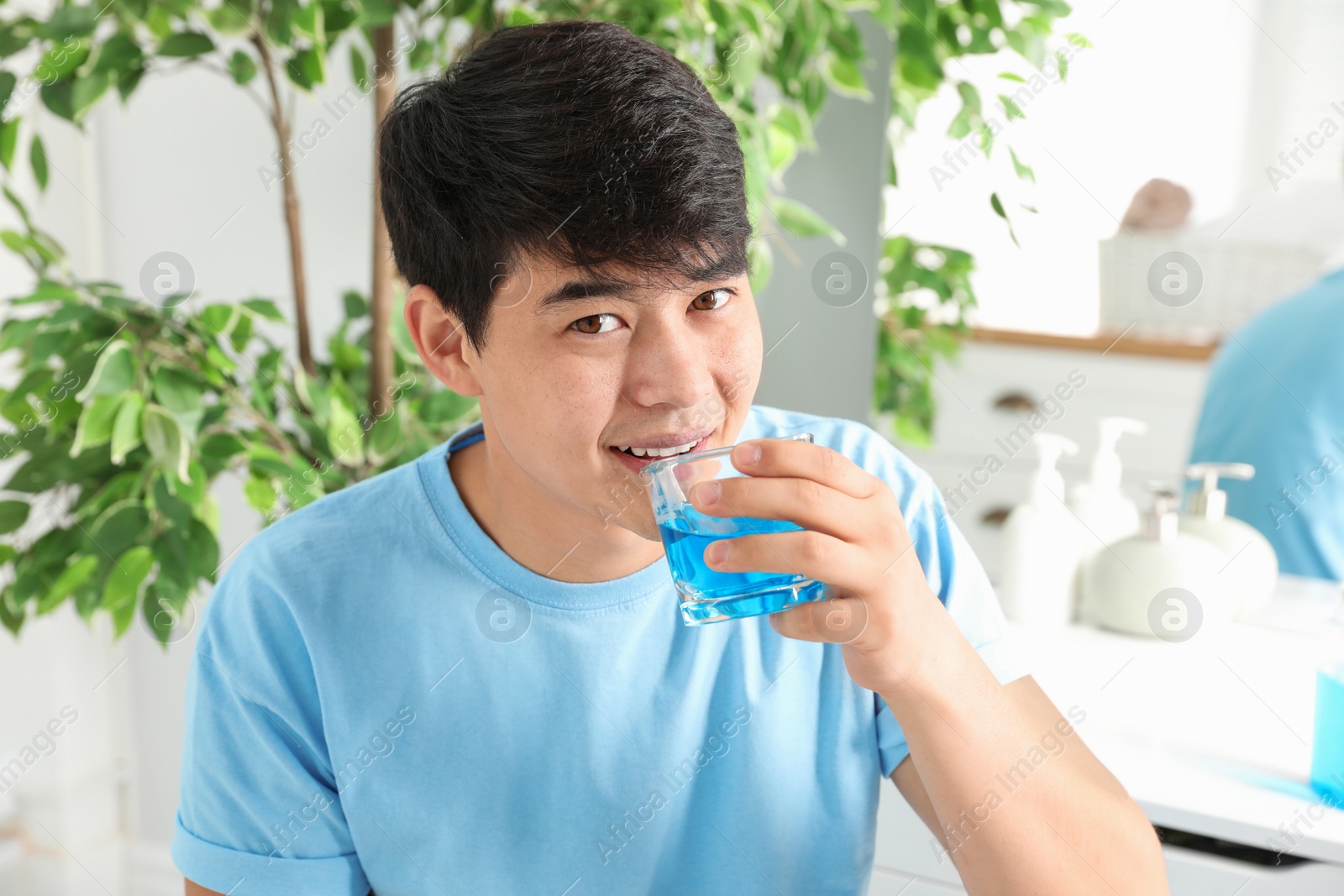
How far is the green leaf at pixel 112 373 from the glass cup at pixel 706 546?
0.61m

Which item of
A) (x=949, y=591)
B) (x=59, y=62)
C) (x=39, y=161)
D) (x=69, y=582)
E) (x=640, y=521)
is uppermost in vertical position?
(x=59, y=62)

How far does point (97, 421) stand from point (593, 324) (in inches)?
22.4

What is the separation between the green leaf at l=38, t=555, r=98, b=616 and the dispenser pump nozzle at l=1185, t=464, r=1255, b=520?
1.22 meters

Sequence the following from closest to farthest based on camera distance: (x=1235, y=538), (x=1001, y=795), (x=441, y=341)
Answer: (x=1001, y=795) → (x=441, y=341) → (x=1235, y=538)

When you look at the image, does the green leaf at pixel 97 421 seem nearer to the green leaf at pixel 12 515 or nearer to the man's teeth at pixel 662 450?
the green leaf at pixel 12 515

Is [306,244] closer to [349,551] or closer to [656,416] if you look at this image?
[349,551]

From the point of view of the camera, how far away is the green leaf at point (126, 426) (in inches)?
37.5

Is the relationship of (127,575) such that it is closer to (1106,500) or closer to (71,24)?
(71,24)

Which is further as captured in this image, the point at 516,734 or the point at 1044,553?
the point at 1044,553

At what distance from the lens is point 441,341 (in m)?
0.81

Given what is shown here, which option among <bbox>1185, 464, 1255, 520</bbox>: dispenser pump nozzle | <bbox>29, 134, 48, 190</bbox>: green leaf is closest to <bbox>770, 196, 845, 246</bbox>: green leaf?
<bbox>1185, 464, 1255, 520</bbox>: dispenser pump nozzle

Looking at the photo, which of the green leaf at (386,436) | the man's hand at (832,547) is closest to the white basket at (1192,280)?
the man's hand at (832,547)

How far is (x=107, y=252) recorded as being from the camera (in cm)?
183

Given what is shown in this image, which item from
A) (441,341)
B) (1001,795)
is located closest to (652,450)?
(441,341)
